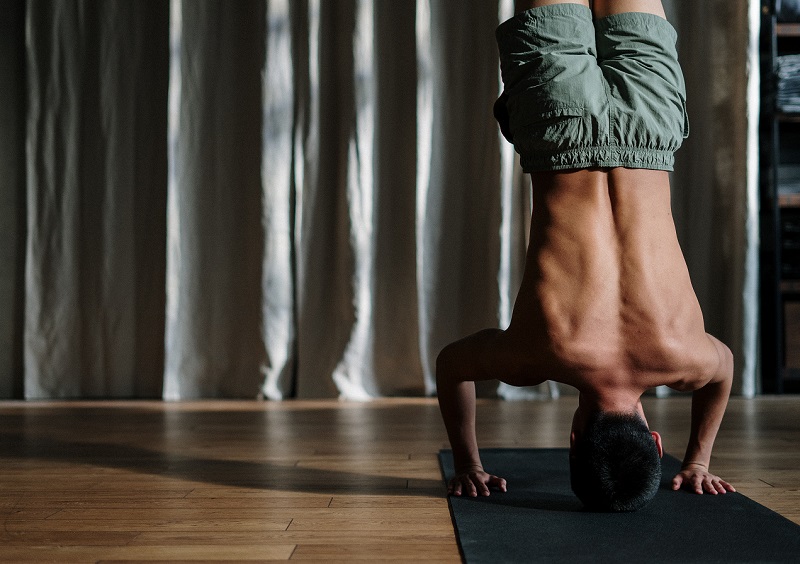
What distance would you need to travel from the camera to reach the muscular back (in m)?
1.33

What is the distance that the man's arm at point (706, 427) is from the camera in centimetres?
148

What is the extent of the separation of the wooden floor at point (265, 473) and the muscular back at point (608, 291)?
12.0 inches

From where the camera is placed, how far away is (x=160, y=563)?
1091 mm

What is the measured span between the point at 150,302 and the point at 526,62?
7.53 ft

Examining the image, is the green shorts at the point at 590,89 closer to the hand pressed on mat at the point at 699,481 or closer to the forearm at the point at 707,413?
the forearm at the point at 707,413

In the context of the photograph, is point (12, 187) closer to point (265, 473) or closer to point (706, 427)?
point (265, 473)

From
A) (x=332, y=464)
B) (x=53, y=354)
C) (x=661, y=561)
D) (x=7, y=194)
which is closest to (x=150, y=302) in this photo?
(x=53, y=354)

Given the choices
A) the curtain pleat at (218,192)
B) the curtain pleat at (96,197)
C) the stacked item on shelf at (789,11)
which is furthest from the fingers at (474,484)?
the stacked item on shelf at (789,11)

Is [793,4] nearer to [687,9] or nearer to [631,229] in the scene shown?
[687,9]

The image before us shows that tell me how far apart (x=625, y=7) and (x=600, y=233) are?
0.40m

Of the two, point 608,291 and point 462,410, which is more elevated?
point 608,291

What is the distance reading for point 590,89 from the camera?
4.46ft

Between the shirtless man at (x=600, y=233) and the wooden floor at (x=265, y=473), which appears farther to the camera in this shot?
the shirtless man at (x=600, y=233)

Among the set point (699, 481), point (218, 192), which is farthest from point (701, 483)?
point (218, 192)
